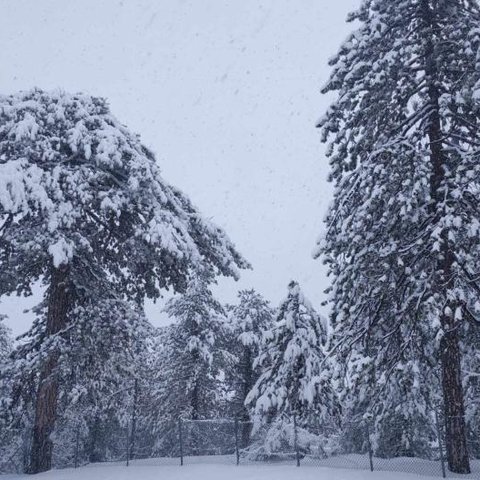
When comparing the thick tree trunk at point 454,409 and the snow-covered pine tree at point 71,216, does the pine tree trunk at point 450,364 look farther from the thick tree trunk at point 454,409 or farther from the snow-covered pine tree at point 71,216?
the snow-covered pine tree at point 71,216

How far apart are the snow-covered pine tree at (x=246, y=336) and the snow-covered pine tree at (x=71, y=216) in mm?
14336

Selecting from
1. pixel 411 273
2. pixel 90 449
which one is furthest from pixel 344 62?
pixel 90 449

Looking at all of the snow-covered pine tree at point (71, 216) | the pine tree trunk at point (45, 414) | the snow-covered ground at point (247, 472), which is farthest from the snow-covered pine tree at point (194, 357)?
the pine tree trunk at point (45, 414)

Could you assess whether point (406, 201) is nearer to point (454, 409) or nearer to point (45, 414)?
point (454, 409)

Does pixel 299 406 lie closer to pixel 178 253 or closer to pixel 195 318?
pixel 178 253

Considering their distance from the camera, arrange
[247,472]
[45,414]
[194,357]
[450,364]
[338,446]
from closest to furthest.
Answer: [450,364] → [247,472] → [45,414] → [338,446] → [194,357]

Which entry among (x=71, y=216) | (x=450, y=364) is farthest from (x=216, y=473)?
(x=71, y=216)

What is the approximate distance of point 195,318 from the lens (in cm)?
2678

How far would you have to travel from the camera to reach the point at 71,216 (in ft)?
37.4

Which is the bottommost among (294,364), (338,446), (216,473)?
(216,473)

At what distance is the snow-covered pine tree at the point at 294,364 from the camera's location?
16.6m

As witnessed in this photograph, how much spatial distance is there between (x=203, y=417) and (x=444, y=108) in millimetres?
21448

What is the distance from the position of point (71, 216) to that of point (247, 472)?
764 cm

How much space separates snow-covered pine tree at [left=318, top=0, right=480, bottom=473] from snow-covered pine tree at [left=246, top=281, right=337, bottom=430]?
4341 mm
